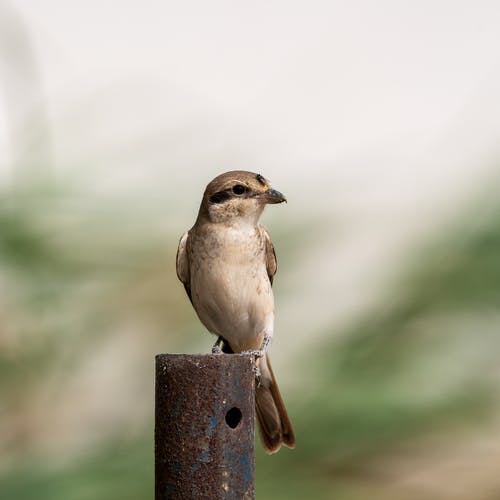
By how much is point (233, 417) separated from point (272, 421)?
135 centimetres

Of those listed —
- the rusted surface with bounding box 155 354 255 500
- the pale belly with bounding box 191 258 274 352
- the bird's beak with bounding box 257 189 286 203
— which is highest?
the bird's beak with bounding box 257 189 286 203

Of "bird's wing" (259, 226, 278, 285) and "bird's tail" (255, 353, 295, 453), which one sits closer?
"bird's tail" (255, 353, 295, 453)

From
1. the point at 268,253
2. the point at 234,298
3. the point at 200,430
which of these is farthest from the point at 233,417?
the point at 268,253

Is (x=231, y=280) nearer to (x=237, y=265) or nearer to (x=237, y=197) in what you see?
(x=237, y=265)

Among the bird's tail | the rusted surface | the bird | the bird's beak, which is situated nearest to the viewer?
the rusted surface

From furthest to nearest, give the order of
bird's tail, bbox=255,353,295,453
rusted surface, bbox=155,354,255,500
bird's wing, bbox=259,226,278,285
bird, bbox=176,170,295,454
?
bird's wing, bbox=259,226,278,285
bird's tail, bbox=255,353,295,453
bird, bbox=176,170,295,454
rusted surface, bbox=155,354,255,500

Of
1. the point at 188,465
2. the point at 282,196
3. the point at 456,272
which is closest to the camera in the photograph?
the point at 188,465

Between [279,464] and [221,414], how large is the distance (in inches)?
108

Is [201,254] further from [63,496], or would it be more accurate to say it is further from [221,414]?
[63,496]

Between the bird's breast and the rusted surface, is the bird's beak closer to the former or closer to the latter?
the bird's breast

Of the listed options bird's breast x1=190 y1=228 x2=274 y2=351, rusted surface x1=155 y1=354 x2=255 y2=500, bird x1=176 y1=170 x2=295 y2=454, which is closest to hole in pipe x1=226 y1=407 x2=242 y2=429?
rusted surface x1=155 y1=354 x2=255 y2=500

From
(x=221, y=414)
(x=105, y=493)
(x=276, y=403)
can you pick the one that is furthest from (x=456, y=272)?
(x=221, y=414)

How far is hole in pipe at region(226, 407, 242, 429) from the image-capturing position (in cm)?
299

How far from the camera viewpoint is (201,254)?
4.27m
